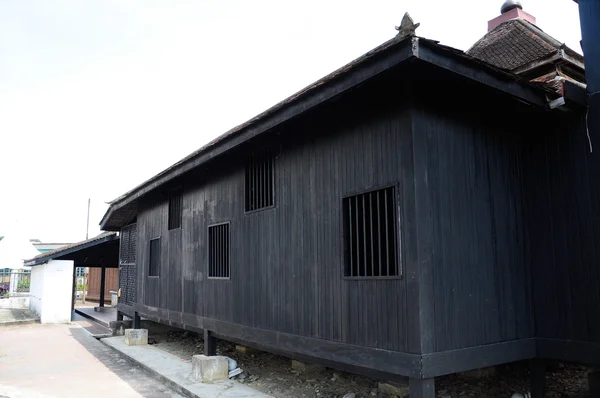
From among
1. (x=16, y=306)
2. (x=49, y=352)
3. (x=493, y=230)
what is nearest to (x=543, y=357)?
(x=493, y=230)

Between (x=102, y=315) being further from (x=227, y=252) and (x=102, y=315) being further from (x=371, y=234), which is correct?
(x=371, y=234)

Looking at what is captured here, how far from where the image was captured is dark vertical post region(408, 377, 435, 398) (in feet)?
15.4

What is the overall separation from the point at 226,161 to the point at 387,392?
4.74m

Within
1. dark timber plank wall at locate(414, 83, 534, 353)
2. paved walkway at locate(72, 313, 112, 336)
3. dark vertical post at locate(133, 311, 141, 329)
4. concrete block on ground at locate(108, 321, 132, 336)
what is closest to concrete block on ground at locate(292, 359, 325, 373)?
dark timber plank wall at locate(414, 83, 534, 353)

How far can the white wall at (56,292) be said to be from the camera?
1894 centimetres

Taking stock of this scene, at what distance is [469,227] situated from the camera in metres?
5.34

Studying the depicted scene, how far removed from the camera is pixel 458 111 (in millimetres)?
5469

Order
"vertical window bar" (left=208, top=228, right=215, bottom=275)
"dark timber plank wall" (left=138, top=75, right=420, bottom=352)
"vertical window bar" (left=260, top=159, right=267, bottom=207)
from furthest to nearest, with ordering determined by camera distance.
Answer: "vertical window bar" (left=208, top=228, right=215, bottom=275), "vertical window bar" (left=260, top=159, right=267, bottom=207), "dark timber plank wall" (left=138, top=75, right=420, bottom=352)

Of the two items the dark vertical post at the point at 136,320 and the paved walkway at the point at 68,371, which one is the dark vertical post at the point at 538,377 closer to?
the paved walkway at the point at 68,371

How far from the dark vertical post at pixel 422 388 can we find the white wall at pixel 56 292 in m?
17.9

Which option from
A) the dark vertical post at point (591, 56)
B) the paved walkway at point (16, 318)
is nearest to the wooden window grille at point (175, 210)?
the dark vertical post at point (591, 56)

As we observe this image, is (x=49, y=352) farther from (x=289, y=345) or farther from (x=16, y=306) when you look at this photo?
(x=16, y=306)

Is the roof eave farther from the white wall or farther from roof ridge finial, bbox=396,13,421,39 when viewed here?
the white wall

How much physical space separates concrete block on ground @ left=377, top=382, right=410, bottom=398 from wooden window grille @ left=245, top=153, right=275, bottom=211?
10.1 feet
